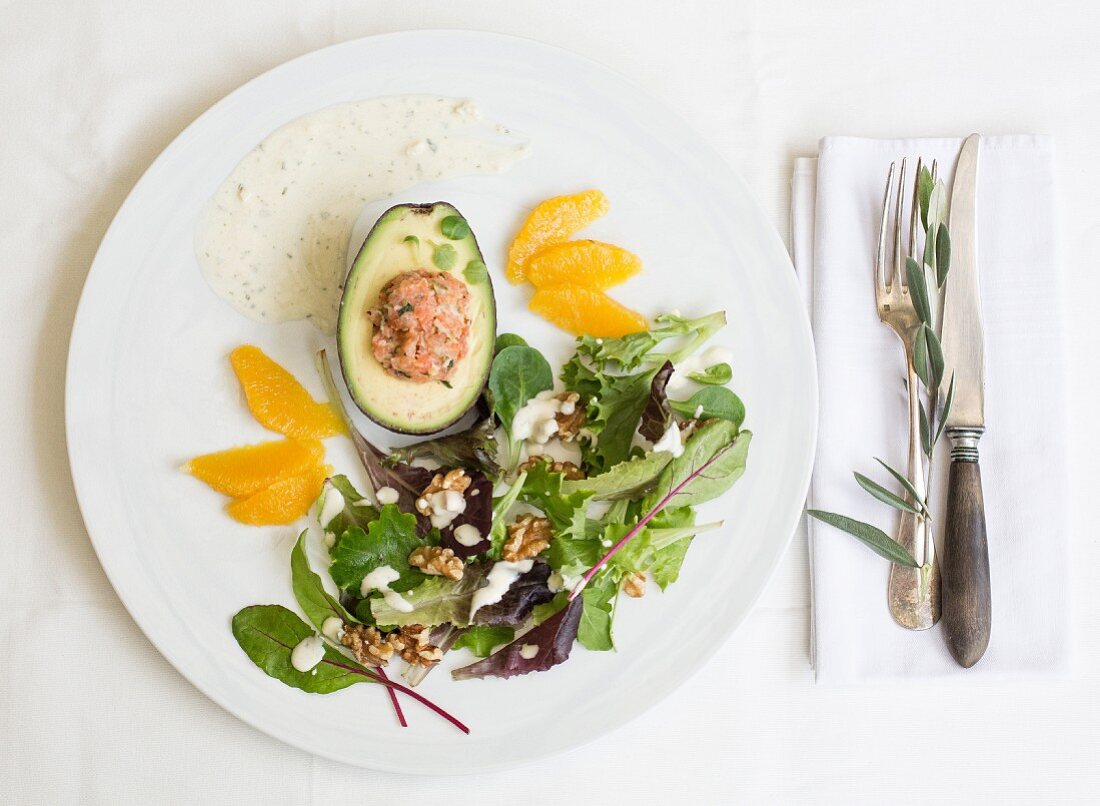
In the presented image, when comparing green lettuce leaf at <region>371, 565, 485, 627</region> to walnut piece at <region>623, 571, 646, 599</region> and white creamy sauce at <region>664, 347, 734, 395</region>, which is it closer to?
walnut piece at <region>623, 571, 646, 599</region>

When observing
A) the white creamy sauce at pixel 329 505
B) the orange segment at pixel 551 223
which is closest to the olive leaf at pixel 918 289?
the orange segment at pixel 551 223

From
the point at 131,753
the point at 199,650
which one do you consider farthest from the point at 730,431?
the point at 131,753

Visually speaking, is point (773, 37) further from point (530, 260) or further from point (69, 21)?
point (69, 21)

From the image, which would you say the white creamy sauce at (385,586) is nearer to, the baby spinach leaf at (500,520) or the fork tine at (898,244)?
the baby spinach leaf at (500,520)

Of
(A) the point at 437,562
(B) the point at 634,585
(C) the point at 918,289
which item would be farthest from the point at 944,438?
(A) the point at 437,562

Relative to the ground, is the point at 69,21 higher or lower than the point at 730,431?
higher

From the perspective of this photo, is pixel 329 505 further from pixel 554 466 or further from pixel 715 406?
pixel 715 406

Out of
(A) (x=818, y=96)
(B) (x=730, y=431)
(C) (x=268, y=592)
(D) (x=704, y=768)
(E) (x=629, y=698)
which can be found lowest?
(D) (x=704, y=768)
